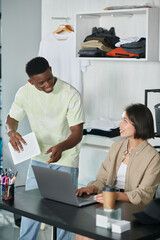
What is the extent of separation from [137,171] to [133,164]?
0.05m

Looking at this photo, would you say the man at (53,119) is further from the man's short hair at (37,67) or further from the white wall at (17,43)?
the white wall at (17,43)

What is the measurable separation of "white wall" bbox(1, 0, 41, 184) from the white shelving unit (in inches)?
33.7

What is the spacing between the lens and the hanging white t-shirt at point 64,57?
14.5 feet

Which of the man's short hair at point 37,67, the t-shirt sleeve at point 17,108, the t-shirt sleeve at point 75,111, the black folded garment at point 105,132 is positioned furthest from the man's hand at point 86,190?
the black folded garment at point 105,132

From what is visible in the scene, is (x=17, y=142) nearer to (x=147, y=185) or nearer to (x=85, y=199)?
(x=85, y=199)

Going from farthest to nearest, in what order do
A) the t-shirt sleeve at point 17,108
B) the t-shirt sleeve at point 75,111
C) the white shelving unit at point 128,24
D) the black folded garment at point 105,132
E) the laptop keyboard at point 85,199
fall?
the black folded garment at point 105,132
the white shelving unit at point 128,24
the t-shirt sleeve at point 17,108
the t-shirt sleeve at point 75,111
the laptop keyboard at point 85,199

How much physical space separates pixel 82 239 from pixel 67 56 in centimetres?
214

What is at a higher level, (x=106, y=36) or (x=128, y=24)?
(x=128, y=24)

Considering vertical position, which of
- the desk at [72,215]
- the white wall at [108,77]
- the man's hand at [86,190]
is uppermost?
the white wall at [108,77]

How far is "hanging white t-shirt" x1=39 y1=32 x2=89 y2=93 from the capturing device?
4410 millimetres

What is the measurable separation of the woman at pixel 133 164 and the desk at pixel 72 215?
15 centimetres

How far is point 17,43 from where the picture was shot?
5117mm

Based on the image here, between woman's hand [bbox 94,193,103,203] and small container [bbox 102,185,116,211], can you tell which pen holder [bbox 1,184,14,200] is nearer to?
woman's hand [bbox 94,193,103,203]

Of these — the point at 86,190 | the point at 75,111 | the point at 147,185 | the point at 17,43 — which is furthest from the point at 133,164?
the point at 17,43
